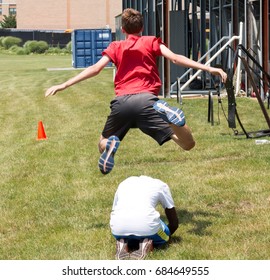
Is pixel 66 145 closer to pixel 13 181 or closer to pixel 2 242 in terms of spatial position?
pixel 13 181

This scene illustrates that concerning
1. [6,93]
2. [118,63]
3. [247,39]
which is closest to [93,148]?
[118,63]

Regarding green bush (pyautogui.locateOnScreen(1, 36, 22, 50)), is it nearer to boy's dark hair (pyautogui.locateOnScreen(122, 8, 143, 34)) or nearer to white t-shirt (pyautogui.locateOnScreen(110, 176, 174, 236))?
boy's dark hair (pyautogui.locateOnScreen(122, 8, 143, 34))

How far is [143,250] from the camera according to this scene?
628 cm

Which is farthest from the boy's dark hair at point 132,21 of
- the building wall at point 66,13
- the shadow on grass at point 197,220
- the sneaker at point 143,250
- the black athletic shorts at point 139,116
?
the building wall at point 66,13

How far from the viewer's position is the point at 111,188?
30.5 feet

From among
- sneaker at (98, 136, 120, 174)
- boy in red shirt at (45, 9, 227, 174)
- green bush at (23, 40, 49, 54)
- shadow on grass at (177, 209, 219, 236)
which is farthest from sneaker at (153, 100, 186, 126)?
green bush at (23, 40, 49, 54)

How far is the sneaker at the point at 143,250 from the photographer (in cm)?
621

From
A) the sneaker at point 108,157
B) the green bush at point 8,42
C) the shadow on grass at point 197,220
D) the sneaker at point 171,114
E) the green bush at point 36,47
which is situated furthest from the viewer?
the green bush at point 8,42

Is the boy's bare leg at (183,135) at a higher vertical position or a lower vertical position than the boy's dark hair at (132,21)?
lower

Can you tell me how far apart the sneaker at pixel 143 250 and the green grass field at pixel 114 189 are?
3.4 inches

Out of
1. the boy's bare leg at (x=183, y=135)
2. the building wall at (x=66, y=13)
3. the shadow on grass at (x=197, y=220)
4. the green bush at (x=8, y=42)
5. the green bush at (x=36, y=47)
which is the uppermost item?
the building wall at (x=66, y=13)

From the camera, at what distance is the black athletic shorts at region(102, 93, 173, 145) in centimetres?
773

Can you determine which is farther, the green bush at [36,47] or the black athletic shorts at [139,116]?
the green bush at [36,47]

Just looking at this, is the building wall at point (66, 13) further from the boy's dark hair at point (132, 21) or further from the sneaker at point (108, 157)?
the sneaker at point (108, 157)
